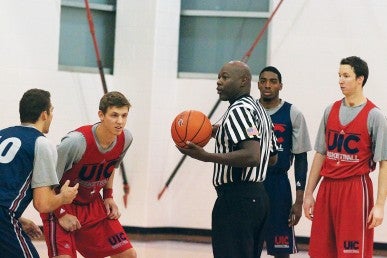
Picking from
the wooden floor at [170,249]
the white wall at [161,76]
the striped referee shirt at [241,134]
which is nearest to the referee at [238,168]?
the striped referee shirt at [241,134]

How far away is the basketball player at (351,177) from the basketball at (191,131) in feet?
3.26

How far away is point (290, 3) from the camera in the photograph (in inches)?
364

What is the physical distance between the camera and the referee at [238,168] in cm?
456

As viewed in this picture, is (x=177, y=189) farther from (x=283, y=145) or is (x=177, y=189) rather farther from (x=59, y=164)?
(x=59, y=164)

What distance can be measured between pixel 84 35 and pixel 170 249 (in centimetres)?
279

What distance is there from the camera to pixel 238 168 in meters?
4.71

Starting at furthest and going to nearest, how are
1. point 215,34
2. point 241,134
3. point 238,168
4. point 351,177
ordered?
point 215,34, point 351,177, point 238,168, point 241,134

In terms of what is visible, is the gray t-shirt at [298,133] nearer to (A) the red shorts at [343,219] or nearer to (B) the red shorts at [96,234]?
(A) the red shorts at [343,219]

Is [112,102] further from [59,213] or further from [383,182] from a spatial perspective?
[383,182]

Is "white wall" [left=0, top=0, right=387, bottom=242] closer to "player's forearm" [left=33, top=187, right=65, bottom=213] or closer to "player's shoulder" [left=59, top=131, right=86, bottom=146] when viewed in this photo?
"player's shoulder" [left=59, top=131, right=86, bottom=146]

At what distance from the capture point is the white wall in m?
8.90

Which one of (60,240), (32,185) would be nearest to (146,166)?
(60,240)

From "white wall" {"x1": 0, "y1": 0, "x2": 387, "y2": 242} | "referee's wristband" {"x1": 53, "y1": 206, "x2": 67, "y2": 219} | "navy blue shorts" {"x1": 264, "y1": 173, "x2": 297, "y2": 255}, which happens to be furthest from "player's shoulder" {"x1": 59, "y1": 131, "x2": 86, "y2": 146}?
"white wall" {"x1": 0, "y1": 0, "x2": 387, "y2": 242}

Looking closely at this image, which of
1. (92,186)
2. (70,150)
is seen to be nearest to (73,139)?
(70,150)
